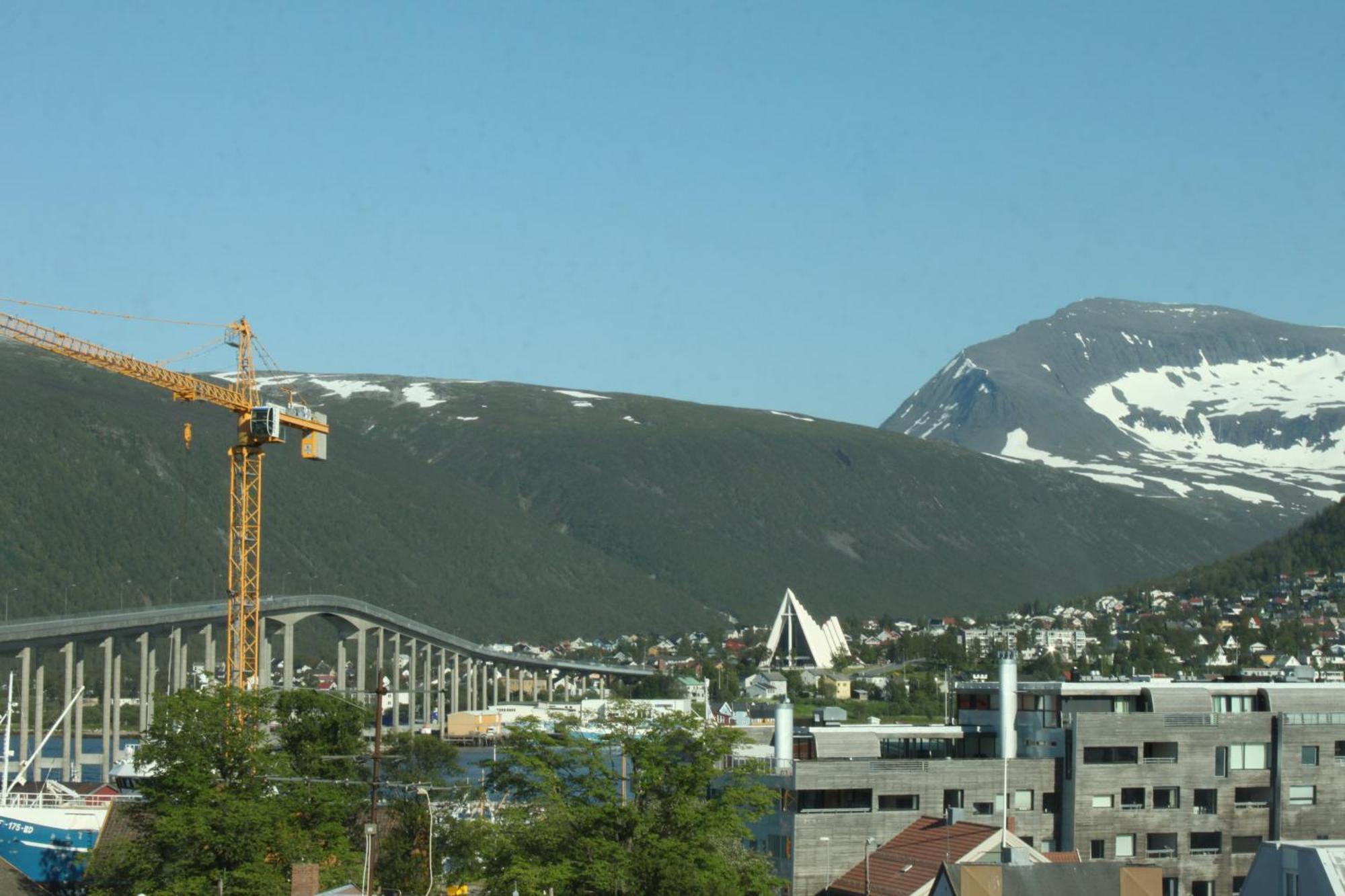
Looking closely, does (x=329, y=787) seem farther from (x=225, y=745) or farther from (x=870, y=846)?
(x=870, y=846)

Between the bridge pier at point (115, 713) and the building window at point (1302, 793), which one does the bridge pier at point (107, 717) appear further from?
the building window at point (1302, 793)

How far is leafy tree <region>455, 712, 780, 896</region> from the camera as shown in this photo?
5497 cm

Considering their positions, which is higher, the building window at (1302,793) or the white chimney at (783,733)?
the white chimney at (783,733)

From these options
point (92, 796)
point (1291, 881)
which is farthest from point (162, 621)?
point (1291, 881)

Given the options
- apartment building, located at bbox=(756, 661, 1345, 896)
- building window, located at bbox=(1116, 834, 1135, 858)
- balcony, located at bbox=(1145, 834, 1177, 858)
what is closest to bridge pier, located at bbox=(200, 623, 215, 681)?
apartment building, located at bbox=(756, 661, 1345, 896)

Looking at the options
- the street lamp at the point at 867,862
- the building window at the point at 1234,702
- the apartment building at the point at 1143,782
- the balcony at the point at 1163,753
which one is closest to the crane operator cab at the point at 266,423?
the apartment building at the point at 1143,782

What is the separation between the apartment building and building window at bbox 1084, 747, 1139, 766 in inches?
1.9

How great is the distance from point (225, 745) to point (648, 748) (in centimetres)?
1467

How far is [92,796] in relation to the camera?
325 feet

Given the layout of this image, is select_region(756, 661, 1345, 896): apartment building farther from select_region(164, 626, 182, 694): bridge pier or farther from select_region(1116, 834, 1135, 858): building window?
select_region(164, 626, 182, 694): bridge pier

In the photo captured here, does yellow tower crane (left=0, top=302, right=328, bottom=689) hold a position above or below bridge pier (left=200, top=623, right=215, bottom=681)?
above

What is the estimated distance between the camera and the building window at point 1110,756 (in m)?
77.9

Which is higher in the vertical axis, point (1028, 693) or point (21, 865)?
point (1028, 693)

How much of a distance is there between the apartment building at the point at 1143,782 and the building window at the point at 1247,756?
54 millimetres
